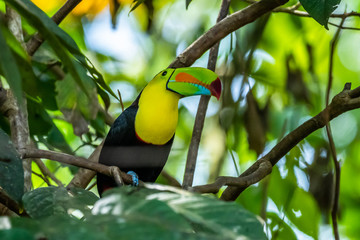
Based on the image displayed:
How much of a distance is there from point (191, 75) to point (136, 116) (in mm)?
361

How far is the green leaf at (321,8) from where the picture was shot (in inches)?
64.8

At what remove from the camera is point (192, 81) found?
7.32 ft

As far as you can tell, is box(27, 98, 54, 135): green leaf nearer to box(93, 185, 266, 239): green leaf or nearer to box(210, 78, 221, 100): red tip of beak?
box(210, 78, 221, 100): red tip of beak

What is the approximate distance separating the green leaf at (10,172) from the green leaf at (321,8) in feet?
3.04

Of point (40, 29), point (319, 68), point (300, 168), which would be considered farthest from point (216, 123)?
point (40, 29)

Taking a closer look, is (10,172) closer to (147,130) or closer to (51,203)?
(51,203)

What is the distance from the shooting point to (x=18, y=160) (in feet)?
4.50

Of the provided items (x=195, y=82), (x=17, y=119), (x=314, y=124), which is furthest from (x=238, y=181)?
(x=17, y=119)

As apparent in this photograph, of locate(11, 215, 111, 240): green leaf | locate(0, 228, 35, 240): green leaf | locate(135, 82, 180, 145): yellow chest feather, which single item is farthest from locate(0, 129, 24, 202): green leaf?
locate(135, 82, 180, 145): yellow chest feather

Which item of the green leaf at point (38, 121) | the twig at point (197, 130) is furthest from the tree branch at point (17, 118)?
the twig at point (197, 130)

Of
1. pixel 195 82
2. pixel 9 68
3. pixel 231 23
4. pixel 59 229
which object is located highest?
pixel 231 23

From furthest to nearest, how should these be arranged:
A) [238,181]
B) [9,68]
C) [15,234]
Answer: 1. [238,181]
2. [9,68]
3. [15,234]

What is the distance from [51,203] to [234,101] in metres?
1.27

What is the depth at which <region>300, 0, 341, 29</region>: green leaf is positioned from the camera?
1.65m
